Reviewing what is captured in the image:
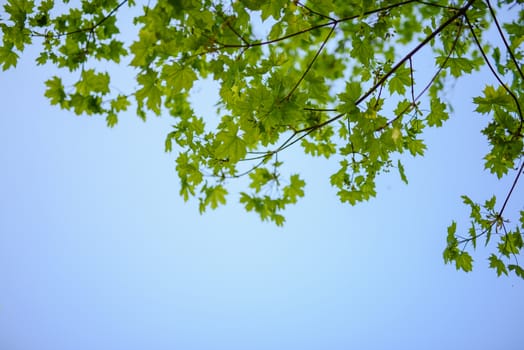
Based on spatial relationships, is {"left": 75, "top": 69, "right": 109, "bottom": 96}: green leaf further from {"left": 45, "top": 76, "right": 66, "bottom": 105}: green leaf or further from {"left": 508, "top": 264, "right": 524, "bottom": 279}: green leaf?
{"left": 508, "top": 264, "right": 524, "bottom": 279}: green leaf

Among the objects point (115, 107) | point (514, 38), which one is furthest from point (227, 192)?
point (514, 38)

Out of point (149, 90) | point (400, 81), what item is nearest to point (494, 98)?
point (400, 81)

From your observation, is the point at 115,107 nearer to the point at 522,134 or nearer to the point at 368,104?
the point at 368,104

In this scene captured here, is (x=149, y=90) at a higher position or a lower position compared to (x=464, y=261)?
higher

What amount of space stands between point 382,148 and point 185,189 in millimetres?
1771

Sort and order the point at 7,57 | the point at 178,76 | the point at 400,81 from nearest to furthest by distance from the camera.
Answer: the point at 178,76 → the point at 400,81 → the point at 7,57

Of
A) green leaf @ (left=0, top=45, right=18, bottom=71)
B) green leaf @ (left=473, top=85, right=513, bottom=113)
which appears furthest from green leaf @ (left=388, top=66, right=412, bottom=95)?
green leaf @ (left=0, top=45, right=18, bottom=71)

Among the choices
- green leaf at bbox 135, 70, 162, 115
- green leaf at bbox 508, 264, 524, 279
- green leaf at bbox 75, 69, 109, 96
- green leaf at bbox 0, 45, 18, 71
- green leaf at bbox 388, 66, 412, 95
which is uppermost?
green leaf at bbox 0, 45, 18, 71

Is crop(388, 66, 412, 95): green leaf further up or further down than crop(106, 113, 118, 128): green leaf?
further down

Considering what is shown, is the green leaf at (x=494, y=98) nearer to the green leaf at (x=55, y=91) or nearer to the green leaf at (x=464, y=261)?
the green leaf at (x=464, y=261)

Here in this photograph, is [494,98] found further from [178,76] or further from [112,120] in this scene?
[112,120]

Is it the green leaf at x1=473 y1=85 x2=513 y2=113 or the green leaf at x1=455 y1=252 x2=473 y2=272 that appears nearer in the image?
the green leaf at x1=473 y1=85 x2=513 y2=113

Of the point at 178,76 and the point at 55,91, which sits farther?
the point at 55,91

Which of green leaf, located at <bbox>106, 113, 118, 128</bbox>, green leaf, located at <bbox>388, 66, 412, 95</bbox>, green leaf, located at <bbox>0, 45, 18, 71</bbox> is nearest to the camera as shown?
green leaf, located at <bbox>388, 66, 412, 95</bbox>
